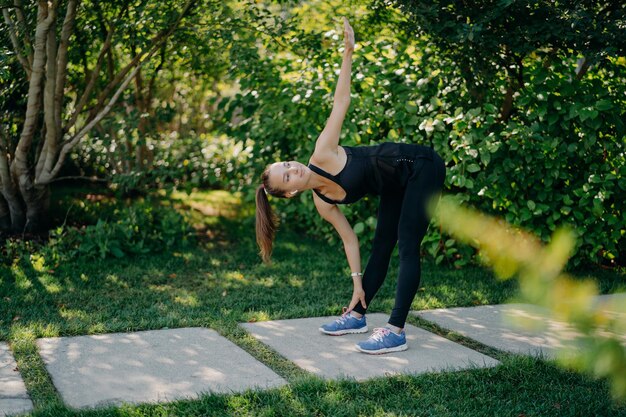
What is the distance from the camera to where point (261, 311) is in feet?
15.4

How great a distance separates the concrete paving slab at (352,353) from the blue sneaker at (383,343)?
29mm

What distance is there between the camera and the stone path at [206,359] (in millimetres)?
3207

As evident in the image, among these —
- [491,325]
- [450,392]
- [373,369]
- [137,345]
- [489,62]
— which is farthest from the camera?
[489,62]

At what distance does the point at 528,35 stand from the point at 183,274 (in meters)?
3.30

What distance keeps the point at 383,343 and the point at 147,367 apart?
1.29m

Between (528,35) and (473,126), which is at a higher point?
(528,35)

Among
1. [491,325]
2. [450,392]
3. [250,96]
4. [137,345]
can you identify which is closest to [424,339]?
[491,325]

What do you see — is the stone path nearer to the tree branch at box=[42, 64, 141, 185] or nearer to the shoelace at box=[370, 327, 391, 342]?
the shoelace at box=[370, 327, 391, 342]

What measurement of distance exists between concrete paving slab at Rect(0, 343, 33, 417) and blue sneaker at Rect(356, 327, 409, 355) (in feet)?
5.78

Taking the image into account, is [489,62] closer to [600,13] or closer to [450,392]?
[600,13]

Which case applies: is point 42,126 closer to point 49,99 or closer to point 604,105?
point 49,99

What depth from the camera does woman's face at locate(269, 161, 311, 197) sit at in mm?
3742

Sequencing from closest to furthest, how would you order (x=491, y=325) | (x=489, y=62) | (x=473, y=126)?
(x=491, y=325) < (x=489, y=62) < (x=473, y=126)

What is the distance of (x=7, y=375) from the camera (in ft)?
10.9
